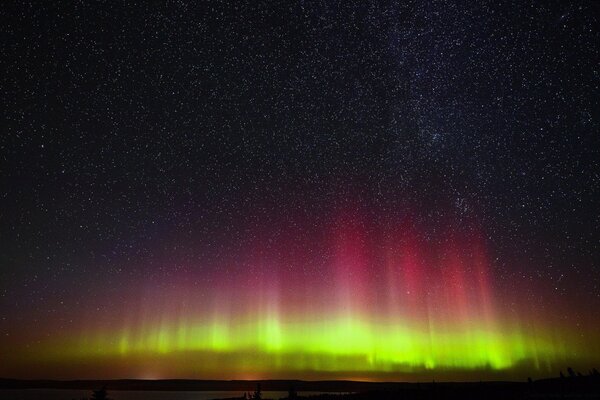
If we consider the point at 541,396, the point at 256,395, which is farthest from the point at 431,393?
the point at 256,395

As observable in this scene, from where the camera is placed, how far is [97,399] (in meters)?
23.9

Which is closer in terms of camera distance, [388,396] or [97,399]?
[97,399]

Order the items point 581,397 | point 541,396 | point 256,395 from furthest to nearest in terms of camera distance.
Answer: point 256,395 → point 541,396 → point 581,397

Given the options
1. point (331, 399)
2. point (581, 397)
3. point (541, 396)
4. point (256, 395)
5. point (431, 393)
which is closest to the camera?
point (581, 397)

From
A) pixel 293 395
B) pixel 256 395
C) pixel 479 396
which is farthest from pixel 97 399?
pixel 479 396

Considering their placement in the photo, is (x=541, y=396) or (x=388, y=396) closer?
(x=541, y=396)

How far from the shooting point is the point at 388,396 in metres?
33.3

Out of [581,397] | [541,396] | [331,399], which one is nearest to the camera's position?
[581,397]

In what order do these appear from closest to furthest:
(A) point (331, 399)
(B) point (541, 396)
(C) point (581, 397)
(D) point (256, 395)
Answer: (C) point (581, 397)
(B) point (541, 396)
(D) point (256, 395)
(A) point (331, 399)

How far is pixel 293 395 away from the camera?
25.7 m

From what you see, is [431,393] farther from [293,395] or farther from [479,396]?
[293,395]

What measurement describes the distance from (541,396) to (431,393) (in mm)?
8581

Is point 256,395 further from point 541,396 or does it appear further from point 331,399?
point 541,396

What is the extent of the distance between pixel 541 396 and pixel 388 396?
11559 mm
